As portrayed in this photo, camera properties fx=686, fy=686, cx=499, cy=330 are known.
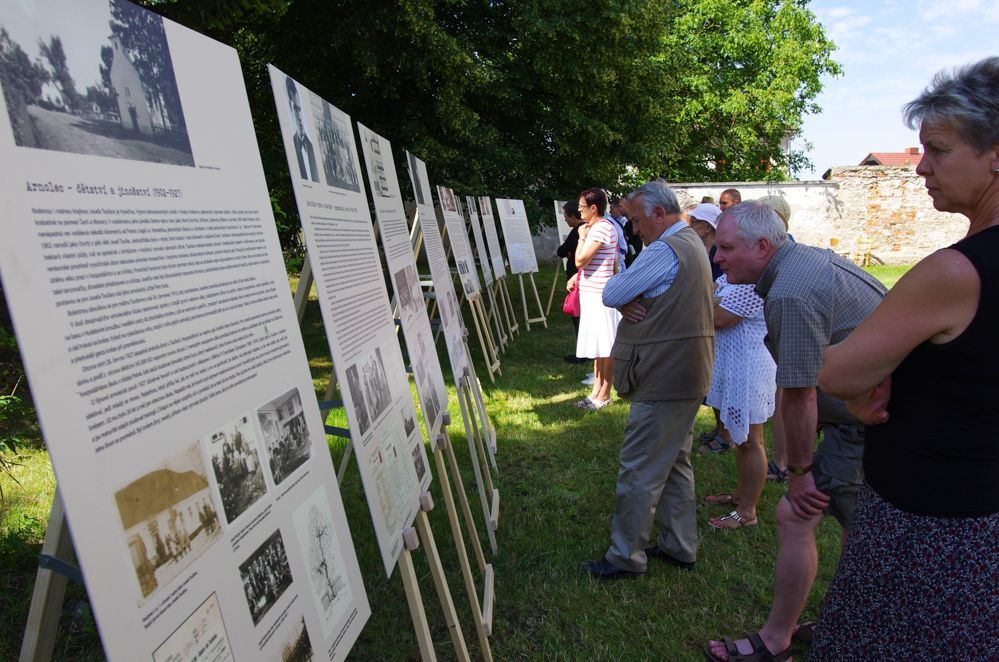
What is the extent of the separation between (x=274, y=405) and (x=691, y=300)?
235cm

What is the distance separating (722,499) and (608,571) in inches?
48.7

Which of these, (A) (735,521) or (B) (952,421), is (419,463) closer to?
(B) (952,421)

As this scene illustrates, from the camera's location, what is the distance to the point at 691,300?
10.8 ft

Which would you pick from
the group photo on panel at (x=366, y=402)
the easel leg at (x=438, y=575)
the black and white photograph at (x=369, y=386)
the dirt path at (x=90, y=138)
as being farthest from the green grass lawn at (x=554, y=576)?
the dirt path at (x=90, y=138)

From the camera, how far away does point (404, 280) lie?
3.14 meters

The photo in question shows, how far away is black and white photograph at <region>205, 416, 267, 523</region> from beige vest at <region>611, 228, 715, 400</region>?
2.36m

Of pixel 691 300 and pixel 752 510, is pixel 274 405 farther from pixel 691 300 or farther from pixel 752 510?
pixel 752 510

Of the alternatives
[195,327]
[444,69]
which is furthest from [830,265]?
[444,69]

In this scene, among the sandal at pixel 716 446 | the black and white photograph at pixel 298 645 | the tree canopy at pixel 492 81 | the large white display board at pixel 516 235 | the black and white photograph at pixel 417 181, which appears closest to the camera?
the black and white photograph at pixel 298 645

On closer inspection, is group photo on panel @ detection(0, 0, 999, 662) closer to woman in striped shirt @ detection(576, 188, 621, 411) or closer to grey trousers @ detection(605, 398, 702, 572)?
grey trousers @ detection(605, 398, 702, 572)

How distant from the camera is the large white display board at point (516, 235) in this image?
1055cm

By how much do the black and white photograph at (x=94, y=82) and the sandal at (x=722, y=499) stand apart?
13.1 ft

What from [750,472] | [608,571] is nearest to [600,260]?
[750,472]

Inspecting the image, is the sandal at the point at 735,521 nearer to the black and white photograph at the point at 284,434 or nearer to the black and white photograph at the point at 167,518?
the black and white photograph at the point at 284,434
